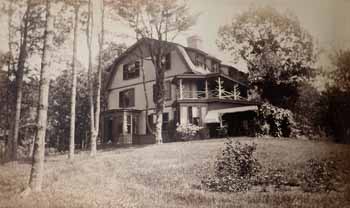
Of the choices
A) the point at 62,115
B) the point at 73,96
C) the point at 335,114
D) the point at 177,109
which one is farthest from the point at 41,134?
the point at 335,114

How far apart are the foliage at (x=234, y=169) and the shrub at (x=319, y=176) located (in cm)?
41

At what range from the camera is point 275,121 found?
11.4 feet

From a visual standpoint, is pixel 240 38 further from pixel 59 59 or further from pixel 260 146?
pixel 59 59

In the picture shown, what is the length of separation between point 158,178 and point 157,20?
55.8 inches

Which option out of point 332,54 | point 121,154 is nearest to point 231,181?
point 121,154

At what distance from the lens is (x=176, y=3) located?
345 centimetres

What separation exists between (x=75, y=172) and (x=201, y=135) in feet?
3.77

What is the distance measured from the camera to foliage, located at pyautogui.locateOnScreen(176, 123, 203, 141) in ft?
11.7

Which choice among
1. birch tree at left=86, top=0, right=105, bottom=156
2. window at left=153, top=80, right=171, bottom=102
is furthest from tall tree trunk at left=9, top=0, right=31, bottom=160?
window at left=153, top=80, right=171, bottom=102

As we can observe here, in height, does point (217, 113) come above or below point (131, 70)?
below

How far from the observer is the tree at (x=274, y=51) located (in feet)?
11.7

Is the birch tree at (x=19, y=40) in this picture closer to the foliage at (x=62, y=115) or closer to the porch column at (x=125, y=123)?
the foliage at (x=62, y=115)

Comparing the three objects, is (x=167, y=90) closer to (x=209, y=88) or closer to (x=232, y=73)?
(x=209, y=88)

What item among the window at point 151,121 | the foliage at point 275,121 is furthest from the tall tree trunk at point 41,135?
the foliage at point 275,121
